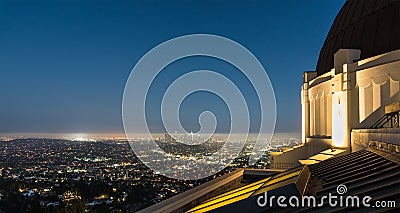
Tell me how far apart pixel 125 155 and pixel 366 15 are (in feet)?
113

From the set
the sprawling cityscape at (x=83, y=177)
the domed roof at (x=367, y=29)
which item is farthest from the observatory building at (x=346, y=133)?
the sprawling cityscape at (x=83, y=177)

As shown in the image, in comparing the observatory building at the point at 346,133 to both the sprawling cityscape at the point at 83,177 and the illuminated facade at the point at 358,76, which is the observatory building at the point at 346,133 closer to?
the illuminated facade at the point at 358,76

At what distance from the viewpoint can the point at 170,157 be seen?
33.2 m

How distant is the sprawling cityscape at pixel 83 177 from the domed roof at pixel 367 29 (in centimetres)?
1003

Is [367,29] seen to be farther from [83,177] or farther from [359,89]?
[83,177]

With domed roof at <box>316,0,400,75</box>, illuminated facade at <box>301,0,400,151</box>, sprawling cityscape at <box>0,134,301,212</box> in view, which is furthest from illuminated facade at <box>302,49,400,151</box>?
sprawling cityscape at <box>0,134,301,212</box>

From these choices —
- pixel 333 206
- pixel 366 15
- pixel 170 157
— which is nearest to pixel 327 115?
pixel 366 15

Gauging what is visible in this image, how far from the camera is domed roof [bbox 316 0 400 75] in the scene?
15664 mm

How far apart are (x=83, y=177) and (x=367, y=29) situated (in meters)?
23.9

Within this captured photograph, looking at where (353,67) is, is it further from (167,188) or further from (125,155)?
(125,155)

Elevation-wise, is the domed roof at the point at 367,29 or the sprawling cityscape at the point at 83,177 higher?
the domed roof at the point at 367,29

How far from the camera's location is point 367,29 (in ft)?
55.8

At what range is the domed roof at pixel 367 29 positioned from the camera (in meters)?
15.7

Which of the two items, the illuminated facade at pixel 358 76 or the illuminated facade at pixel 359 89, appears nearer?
the illuminated facade at pixel 359 89
